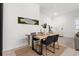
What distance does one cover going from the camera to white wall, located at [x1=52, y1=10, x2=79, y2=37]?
6038 mm

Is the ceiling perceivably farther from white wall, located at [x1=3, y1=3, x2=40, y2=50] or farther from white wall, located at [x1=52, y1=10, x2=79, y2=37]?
white wall, located at [x1=3, y1=3, x2=40, y2=50]

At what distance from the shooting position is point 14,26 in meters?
3.11

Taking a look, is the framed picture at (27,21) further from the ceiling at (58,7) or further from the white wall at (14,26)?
the ceiling at (58,7)

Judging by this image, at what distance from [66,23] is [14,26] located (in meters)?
4.94

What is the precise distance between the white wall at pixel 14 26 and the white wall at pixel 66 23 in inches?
132

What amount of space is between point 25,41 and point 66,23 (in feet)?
14.6

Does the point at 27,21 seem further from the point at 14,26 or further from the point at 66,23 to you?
the point at 66,23

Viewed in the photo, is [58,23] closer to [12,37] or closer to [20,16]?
[20,16]

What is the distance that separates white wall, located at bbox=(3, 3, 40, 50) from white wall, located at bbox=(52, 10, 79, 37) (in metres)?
3.35

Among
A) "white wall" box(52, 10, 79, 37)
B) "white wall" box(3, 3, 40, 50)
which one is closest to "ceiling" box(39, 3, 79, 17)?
"white wall" box(52, 10, 79, 37)

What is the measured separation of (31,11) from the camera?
3842 millimetres

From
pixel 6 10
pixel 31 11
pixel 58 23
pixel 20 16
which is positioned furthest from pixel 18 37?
pixel 58 23

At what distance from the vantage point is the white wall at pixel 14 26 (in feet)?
9.28

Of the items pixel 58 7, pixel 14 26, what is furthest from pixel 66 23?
pixel 14 26
